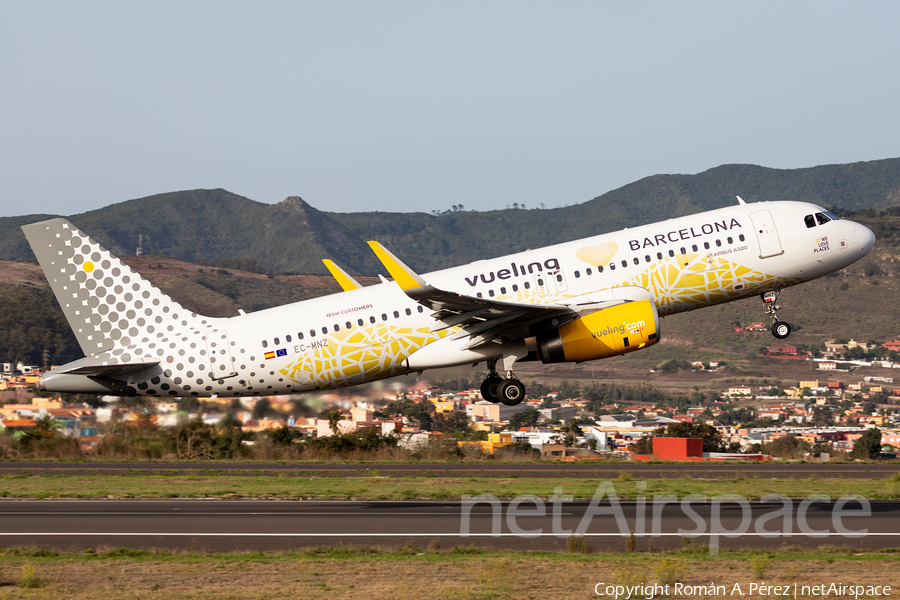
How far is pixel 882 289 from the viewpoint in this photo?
449 ft

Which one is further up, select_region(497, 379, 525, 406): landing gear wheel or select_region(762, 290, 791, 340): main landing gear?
select_region(762, 290, 791, 340): main landing gear

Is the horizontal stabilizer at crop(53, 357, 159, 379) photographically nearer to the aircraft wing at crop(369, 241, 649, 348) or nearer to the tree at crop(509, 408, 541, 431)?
the aircraft wing at crop(369, 241, 649, 348)

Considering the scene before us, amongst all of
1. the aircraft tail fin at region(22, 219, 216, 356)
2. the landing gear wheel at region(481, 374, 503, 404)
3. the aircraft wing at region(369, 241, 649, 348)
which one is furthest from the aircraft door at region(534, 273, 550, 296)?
the aircraft tail fin at region(22, 219, 216, 356)

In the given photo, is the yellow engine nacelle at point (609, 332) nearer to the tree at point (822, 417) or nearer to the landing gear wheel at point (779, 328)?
the landing gear wheel at point (779, 328)

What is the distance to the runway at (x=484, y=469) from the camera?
37.7 meters

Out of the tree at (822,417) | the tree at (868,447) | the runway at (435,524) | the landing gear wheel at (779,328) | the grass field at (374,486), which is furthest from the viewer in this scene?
the tree at (822,417)

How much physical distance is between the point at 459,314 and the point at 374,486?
7.52m

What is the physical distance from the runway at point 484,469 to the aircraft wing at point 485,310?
8954 millimetres

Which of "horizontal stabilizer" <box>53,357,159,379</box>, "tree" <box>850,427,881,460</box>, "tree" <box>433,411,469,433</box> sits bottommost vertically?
"tree" <box>850,427,881,460</box>

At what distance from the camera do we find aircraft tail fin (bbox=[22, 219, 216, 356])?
31703 millimetres

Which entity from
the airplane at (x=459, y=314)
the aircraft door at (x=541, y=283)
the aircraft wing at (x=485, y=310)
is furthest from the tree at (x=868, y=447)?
the aircraft door at (x=541, y=283)

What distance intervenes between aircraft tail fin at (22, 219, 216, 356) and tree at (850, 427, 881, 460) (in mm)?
40463

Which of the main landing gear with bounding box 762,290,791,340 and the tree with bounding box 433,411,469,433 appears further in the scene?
the tree with bounding box 433,411,469,433

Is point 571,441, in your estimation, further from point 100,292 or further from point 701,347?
point 701,347
